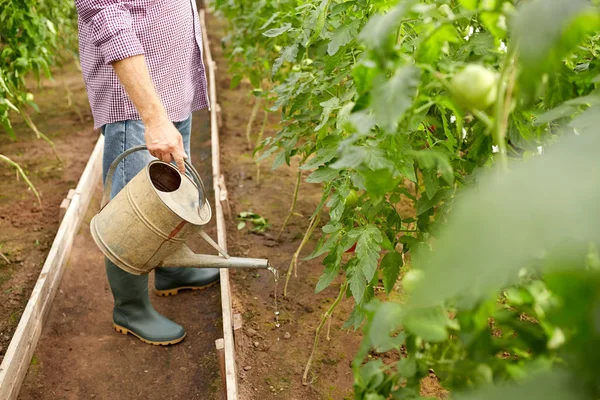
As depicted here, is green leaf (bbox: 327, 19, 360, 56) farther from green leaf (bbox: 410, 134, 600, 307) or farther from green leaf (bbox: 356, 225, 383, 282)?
green leaf (bbox: 410, 134, 600, 307)

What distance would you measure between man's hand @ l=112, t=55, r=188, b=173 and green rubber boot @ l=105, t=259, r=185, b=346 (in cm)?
69

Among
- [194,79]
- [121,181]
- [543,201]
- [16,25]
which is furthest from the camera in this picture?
[16,25]

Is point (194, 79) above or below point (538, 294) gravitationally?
below

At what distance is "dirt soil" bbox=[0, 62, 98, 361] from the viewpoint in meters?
2.64

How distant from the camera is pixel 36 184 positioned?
346cm

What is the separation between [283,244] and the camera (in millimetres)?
2951

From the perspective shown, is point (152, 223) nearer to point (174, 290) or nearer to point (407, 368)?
point (174, 290)

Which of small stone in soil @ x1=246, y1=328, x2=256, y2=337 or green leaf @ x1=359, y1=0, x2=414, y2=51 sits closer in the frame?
green leaf @ x1=359, y1=0, x2=414, y2=51

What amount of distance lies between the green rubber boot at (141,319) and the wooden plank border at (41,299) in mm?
303

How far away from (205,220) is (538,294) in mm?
1328

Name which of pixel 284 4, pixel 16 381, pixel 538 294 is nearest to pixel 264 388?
pixel 16 381

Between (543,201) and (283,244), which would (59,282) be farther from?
(543,201)

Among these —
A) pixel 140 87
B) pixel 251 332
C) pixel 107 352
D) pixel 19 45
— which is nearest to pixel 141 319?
pixel 107 352

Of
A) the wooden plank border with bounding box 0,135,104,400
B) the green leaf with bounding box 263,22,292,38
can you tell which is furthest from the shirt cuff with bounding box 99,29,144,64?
the wooden plank border with bounding box 0,135,104,400
